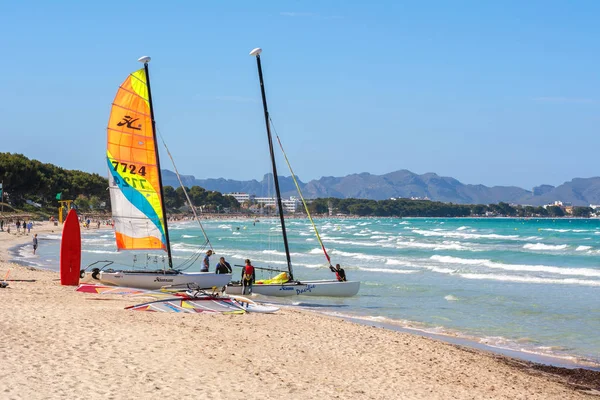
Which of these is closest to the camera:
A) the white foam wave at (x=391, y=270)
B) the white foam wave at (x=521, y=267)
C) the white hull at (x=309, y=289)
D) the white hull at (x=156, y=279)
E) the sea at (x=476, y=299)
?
the sea at (x=476, y=299)

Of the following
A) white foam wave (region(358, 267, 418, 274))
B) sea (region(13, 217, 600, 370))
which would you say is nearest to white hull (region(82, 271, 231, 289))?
sea (region(13, 217, 600, 370))

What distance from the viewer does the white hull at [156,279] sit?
65.4ft

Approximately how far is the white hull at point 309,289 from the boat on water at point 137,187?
3.94 ft

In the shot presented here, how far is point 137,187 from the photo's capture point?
68.2 ft

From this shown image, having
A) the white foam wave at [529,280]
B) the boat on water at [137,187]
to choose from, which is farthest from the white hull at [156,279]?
the white foam wave at [529,280]

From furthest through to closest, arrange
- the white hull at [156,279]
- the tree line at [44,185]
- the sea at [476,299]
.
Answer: the tree line at [44,185]
the white hull at [156,279]
the sea at [476,299]

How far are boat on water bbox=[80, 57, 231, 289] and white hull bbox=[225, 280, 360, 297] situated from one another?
1.20 meters

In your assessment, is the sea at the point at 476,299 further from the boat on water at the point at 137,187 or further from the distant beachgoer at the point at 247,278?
the boat on water at the point at 137,187

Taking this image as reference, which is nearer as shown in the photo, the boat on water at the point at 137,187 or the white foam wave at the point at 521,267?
the boat on water at the point at 137,187

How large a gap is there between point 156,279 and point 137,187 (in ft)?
9.07

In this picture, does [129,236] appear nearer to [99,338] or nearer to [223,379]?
[99,338]

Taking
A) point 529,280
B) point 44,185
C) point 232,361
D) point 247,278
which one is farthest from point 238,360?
point 44,185

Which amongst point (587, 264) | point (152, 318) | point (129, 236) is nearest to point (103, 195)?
point (587, 264)

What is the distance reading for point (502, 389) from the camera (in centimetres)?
1031
